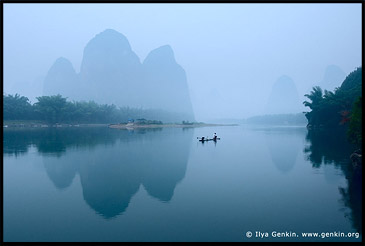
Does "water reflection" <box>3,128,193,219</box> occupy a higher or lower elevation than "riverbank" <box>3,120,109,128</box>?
lower

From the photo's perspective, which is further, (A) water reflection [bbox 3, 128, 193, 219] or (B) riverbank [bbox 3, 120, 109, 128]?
(B) riverbank [bbox 3, 120, 109, 128]

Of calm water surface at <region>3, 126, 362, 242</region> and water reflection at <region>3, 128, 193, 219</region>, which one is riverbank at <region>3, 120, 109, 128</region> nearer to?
water reflection at <region>3, 128, 193, 219</region>

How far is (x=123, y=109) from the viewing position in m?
114

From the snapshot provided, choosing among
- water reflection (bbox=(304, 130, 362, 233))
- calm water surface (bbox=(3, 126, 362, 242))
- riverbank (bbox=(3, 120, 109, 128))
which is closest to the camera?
calm water surface (bbox=(3, 126, 362, 242))

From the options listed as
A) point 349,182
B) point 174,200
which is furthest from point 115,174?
point 349,182

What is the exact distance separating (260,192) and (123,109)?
342 ft

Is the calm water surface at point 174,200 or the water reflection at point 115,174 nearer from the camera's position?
the calm water surface at point 174,200

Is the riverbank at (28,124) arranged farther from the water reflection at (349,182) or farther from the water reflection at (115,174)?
the water reflection at (349,182)

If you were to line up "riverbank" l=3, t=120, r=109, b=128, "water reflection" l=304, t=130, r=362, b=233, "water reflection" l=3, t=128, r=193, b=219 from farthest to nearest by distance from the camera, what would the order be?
1. "riverbank" l=3, t=120, r=109, b=128
2. "water reflection" l=3, t=128, r=193, b=219
3. "water reflection" l=304, t=130, r=362, b=233

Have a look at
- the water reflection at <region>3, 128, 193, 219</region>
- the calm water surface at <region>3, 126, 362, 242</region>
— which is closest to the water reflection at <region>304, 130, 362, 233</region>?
the calm water surface at <region>3, 126, 362, 242</region>

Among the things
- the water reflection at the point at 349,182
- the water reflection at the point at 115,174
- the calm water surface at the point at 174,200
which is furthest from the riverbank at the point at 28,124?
the water reflection at the point at 349,182

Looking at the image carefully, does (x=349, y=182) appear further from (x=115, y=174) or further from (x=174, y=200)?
(x=115, y=174)

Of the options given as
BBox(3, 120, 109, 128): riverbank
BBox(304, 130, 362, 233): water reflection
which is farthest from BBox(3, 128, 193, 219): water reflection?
BBox(3, 120, 109, 128): riverbank
